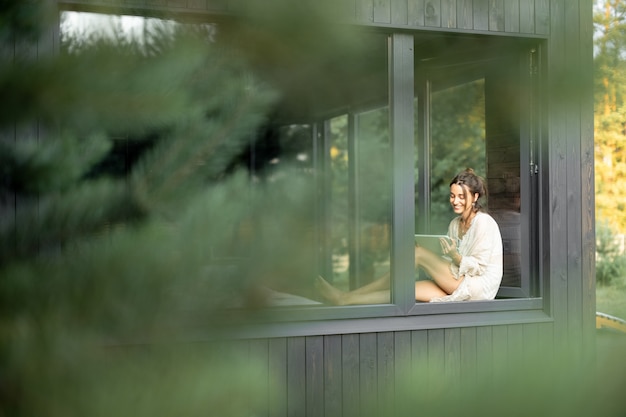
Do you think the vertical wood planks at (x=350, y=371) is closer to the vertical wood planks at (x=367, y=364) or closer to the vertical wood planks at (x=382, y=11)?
the vertical wood planks at (x=367, y=364)

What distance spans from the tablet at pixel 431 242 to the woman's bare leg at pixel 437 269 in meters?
0.12

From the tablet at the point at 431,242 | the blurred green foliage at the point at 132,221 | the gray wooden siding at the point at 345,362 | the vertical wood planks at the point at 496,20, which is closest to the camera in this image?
the blurred green foliage at the point at 132,221

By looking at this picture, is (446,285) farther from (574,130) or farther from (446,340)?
(574,130)

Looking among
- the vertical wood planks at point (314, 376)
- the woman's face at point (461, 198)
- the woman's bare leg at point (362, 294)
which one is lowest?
the vertical wood planks at point (314, 376)

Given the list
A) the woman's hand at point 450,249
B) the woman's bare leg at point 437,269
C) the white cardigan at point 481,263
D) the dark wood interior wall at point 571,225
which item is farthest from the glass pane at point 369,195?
the dark wood interior wall at point 571,225

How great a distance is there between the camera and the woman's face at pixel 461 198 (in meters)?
5.23

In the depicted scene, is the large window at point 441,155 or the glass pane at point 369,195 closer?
the large window at point 441,155

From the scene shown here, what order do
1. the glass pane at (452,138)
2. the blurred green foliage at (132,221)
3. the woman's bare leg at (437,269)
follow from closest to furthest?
the blurred green foliage at (132,221)
the woman's bare leg at (437,269)
the glass pane at (452,138)

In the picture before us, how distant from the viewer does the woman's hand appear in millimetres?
5211

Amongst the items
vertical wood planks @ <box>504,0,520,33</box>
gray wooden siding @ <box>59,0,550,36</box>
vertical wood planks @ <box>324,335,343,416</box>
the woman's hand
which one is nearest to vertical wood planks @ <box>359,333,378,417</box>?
vertical wood planks @ <box>324,335,343,416</box>

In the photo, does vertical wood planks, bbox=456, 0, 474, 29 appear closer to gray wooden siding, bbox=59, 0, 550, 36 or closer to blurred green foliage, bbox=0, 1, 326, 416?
gray wooden siding, bbox=59, 0, 550, 36

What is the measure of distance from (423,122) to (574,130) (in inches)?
75.4

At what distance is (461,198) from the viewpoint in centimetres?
523

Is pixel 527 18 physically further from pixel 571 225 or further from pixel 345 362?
pixel 345 362
